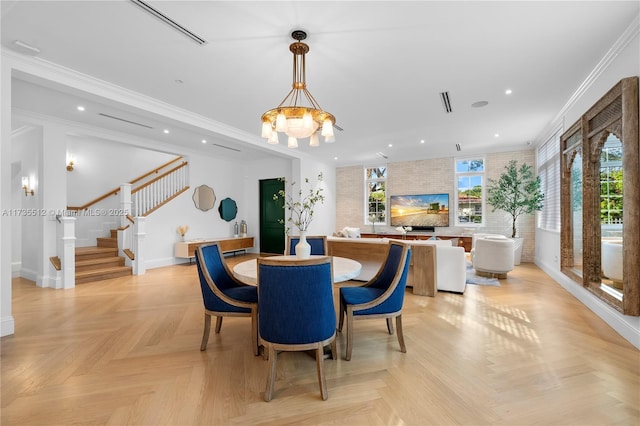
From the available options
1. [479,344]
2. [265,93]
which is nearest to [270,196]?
[265,93]

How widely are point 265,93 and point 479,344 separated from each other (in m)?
3.89

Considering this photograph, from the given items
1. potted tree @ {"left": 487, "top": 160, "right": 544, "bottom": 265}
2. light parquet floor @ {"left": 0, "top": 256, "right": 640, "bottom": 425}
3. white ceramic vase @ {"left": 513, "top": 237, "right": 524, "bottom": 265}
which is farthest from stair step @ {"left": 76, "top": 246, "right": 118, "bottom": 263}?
white ceramic vase @ {"left": 513, "top": 237, "right": 524, "bottom": 265}

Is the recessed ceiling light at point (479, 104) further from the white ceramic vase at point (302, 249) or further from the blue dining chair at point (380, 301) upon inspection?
the white ceramic vase at point (302, 249)

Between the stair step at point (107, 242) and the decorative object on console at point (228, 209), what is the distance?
8.89 feet

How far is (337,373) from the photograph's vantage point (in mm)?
2242

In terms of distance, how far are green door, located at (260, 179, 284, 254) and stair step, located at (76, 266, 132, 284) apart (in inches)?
146

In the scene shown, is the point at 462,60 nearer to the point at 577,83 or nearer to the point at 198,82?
the point at 577,83

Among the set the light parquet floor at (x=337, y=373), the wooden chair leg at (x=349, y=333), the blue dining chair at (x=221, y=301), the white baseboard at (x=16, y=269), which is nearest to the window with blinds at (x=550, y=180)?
the light parquet floor at (x=337, y=373)

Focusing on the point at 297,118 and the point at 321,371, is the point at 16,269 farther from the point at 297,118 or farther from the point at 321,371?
the point at 321,371

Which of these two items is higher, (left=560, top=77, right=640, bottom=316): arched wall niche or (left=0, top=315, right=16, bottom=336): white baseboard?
(left=560, top=77, right=640, bottom=316): arched wall niche

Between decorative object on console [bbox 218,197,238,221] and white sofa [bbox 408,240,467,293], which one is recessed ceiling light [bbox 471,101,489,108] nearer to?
white sofa [bbox 408,240,467,293]

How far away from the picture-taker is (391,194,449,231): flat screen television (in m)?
8.48

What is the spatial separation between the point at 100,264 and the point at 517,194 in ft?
29.5

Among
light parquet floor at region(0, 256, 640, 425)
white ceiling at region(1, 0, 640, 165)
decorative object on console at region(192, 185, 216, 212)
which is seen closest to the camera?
light parquet floor at region(0, 256, 640, 425)
